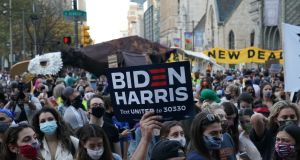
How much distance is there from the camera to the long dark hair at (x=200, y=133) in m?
4.52

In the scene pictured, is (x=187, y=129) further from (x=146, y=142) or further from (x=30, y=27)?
(x=30, y=27)

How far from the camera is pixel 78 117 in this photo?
25.4 ft

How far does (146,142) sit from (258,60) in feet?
63.6

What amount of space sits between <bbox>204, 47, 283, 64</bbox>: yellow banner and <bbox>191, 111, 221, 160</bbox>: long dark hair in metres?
18.3

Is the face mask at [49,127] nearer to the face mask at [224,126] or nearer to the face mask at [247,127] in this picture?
the face mask at [224,126]

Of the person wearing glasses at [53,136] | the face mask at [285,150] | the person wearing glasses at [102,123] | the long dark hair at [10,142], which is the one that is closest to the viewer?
the face mask at [285,150]

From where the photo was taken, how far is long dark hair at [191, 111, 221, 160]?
452 cm

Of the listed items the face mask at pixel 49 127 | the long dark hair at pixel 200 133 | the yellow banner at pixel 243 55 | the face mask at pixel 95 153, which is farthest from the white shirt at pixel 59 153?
the yellow banner at pixel 243 55

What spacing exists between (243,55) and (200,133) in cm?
1910

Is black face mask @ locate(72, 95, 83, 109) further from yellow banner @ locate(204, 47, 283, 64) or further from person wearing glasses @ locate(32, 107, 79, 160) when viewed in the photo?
yellow banner @ locate(204, 47, 283, 64)

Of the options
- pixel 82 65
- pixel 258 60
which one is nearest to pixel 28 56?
pixel 258 60

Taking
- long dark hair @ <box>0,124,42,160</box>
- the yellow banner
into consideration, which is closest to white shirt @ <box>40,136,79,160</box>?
long dark hair @ <box>0,124,42,160</box>

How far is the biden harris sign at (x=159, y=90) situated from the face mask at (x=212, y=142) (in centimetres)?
35

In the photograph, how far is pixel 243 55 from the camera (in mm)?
23281
